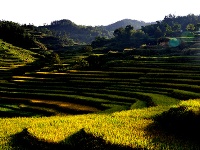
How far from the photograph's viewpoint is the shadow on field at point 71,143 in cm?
1712

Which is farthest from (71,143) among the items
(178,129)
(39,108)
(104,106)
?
(39,108)

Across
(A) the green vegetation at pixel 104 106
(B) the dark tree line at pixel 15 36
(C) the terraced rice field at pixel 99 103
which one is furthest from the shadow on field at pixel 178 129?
(B) the dark tree line at pixel 15 36

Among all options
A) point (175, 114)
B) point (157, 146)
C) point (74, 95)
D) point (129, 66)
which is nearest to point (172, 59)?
point (129, 66)

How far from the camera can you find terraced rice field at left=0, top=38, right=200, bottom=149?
61.2ft

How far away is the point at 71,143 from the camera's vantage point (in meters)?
18.2

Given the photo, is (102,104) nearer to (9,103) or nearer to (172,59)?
(9,103)

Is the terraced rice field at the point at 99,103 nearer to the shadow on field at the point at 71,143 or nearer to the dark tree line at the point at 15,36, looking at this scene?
the shadow on field at the point at 71,143

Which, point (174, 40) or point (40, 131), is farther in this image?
point (174, 40)

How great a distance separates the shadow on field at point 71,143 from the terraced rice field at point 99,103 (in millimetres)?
66

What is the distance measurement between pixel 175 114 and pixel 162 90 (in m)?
21.1

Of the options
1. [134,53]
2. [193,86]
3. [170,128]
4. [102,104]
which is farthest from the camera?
[134,53]

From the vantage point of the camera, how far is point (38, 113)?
38781 millimetres

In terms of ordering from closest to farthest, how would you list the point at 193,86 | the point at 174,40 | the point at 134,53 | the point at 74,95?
1. the point at 193,86
2. the point at 74,95
3. the point at 134,53
4. the point at 174,40

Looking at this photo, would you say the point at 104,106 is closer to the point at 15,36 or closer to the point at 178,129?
the point at 178,129
